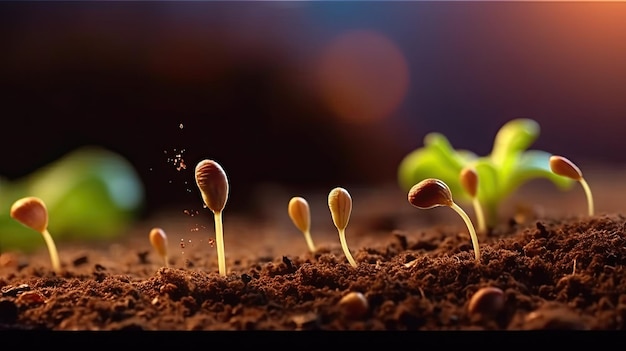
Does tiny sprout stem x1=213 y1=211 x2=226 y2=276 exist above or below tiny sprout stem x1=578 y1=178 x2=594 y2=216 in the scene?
below

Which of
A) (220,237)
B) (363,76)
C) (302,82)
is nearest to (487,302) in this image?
(220,237)

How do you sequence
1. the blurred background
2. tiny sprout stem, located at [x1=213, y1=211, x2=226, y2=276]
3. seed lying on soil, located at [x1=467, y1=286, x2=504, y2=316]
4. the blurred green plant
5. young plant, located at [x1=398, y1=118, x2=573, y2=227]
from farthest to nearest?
the blurred background → the blurred green plant → young plant, located at [x1=398, y1=118, x2=573, y2=227] → tiny sprout stem, located at [x1=213, y1=211, x2=226, y2=276] → seed lying on soil, located at [x1=467, y1=286, x2=504, y2=316]

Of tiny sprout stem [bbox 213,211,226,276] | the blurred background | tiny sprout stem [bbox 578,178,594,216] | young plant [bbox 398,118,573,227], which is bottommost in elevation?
tiny sprout stem [bbox 213,211,226,276]

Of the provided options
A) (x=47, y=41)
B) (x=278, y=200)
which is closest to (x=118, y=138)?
(x=47, y=41)

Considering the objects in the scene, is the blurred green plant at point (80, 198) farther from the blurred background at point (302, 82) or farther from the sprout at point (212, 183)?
the sprout at point (212, 183)

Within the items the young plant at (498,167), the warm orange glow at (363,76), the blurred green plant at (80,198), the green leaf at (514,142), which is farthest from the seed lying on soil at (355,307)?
the warm orange glow at (363,76)

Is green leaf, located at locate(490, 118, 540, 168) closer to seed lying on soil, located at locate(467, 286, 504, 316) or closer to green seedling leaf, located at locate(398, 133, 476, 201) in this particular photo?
green seedling leaf, located at locate(398, 133, 476, 201)

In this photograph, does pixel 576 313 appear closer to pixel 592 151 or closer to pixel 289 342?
pixel 289 342

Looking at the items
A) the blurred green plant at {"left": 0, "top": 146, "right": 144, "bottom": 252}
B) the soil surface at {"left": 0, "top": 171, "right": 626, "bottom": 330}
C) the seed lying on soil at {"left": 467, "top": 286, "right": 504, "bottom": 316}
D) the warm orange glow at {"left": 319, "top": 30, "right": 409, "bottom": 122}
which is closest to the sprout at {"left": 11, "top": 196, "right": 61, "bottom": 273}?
the soil surface at {"left": 0, "top": 171, "right": 626, "bottom": 330}
